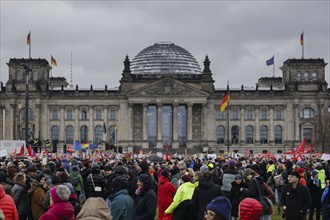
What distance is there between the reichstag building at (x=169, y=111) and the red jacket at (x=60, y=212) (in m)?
89.1

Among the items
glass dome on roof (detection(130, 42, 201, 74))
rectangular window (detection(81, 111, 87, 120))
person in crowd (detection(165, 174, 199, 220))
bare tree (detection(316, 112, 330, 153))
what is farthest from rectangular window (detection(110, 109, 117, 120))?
person in crowd (detection(165, 174, 199, 220))

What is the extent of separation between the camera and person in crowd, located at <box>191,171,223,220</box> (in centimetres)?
1399

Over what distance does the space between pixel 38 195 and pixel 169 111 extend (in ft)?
283

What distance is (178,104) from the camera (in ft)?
326

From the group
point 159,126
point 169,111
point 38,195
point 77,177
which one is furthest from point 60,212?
point 169,111

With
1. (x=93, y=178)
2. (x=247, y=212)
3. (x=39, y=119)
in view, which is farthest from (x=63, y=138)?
(x=247, y=212)

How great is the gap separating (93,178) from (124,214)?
14.9 feet

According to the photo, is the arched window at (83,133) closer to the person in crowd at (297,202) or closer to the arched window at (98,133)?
the arched window at (98,133)

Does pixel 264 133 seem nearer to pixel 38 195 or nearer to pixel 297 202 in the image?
pixel 297 202

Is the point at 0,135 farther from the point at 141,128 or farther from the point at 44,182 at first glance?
the point at 44,182

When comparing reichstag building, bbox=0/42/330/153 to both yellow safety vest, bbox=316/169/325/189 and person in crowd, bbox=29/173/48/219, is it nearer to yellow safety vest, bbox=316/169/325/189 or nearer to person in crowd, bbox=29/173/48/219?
yellow safety vest, bbox=316/169/325/189

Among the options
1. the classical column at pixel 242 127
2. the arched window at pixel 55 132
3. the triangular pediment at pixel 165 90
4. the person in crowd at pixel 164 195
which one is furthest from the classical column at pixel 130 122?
the person in crowd at pixel 164 195

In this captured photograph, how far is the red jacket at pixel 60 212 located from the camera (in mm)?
9664

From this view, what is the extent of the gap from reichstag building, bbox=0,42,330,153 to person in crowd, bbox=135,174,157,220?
85.1 m
